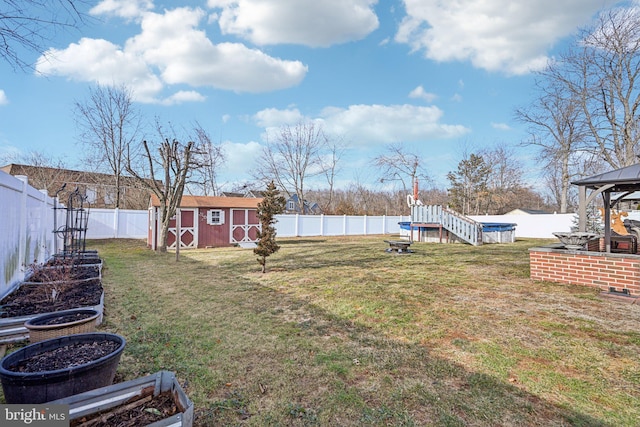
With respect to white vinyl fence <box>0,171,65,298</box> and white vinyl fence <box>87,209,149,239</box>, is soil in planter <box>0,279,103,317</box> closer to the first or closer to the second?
white vinyl fence <box>0,171,65,298</box>

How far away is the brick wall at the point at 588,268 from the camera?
5.06 m

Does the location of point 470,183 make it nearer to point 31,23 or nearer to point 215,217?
point 215,217

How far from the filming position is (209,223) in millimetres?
15008

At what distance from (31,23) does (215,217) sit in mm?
12290

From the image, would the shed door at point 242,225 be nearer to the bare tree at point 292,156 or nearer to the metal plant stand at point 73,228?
the metal plant stand at point 73,228

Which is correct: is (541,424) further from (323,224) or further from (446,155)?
(446,155)

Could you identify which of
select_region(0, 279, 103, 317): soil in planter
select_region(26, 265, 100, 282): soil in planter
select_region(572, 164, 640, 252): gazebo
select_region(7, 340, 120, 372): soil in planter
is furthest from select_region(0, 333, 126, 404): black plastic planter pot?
select_region(572, 164, 640, 252): gazebo

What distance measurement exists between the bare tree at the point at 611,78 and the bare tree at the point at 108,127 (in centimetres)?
2641

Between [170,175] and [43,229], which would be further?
[170,175]

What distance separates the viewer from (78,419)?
180 cm

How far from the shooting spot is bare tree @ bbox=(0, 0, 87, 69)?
320 centimetres

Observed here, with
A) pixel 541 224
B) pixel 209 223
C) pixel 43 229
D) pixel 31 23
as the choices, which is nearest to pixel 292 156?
pixel 209 223

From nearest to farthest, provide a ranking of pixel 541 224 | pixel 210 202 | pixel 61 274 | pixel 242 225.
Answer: pixel 61 274 → pixel 210 202 → pixel 242 225 → pixel 541 224

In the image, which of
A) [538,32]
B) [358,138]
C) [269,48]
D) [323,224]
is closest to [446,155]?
[358,138]
